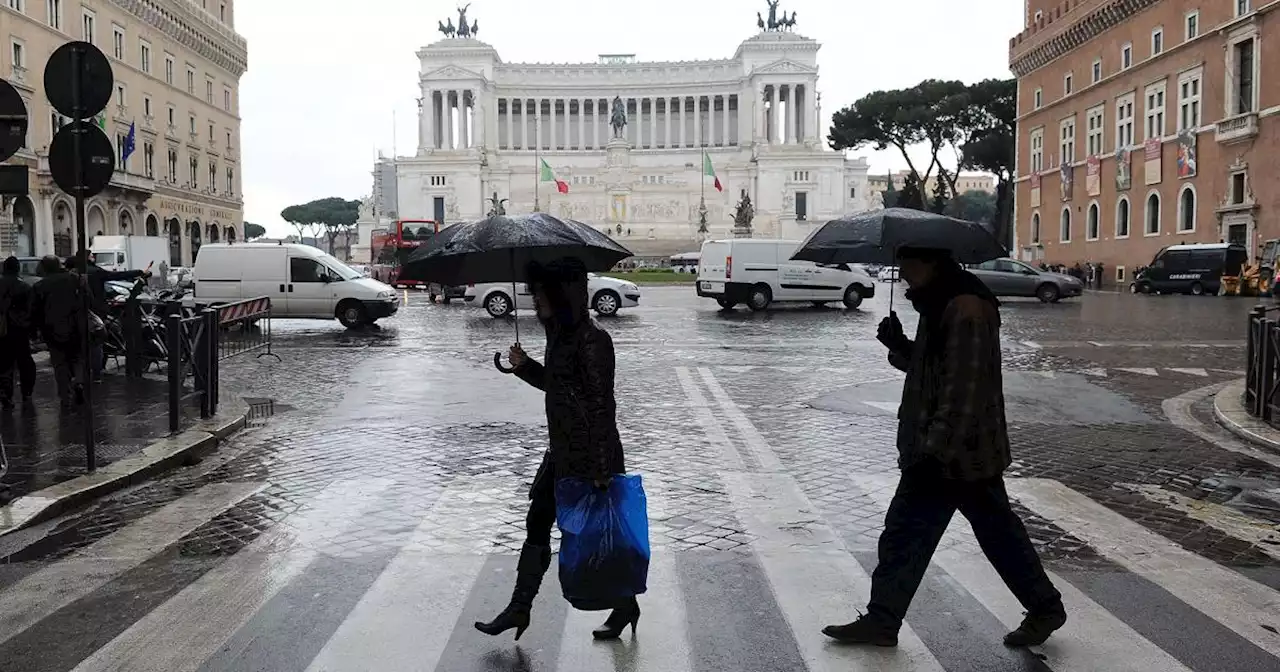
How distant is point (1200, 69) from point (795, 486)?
138ft

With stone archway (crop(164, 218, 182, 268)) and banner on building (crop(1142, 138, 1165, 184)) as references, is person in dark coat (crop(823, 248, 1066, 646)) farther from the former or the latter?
stone archway (crop(164, 218, 182, 268))

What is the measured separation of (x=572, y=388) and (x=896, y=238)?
1601 millimetres

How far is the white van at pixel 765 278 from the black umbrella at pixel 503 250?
21729mm

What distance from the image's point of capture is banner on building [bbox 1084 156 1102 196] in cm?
5016

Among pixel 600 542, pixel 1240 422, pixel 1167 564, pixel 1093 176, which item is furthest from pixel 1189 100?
pixel 600 542

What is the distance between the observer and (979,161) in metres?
67.9

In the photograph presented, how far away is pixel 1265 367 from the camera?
384 inches

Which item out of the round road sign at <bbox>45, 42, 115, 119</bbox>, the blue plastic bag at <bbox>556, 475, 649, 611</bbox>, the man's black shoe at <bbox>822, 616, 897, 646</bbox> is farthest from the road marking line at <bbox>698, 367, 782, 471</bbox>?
the round road sign at <bbox>45, 42, 115, 119</bbox>

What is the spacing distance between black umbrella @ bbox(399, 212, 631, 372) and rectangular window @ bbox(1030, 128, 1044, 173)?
58.1 m

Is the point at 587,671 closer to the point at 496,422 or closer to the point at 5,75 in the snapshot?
the point at 496,422

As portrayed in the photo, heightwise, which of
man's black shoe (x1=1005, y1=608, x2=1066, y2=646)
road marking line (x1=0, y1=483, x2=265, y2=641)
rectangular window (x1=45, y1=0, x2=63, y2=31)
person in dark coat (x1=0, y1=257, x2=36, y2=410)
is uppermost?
rectangular window (x1=45, y1=0, x2=63, y2=31)

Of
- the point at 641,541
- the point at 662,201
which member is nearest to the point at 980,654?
the point at 641,541

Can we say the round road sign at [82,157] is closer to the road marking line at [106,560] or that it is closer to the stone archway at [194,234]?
the road marking line at [106,560]

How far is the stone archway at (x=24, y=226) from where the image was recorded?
4421 centimetres
